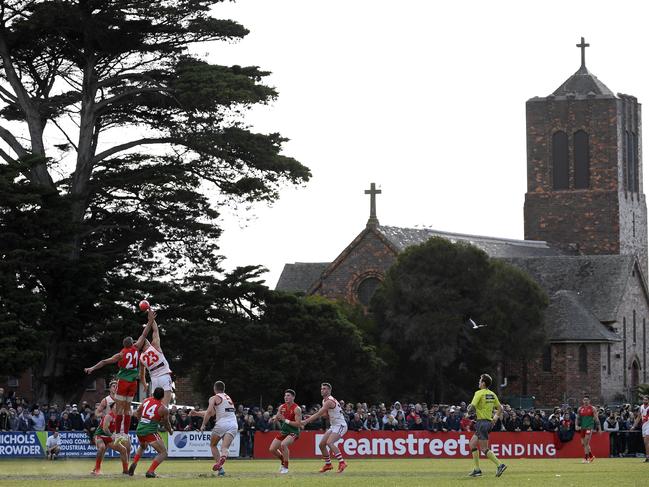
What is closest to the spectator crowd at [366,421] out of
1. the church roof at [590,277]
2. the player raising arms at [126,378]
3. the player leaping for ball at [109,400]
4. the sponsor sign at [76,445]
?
the sponsor sign at [76,445]

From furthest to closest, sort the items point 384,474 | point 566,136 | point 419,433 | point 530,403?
point 566,136, point 530,403, point 419,433, point 384,474

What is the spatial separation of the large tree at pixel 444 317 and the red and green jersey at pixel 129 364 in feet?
181

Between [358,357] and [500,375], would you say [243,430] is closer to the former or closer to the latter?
A: [358,357]

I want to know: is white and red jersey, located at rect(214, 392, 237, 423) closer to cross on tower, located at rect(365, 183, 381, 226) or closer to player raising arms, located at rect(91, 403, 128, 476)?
player raising arms, located at rect(91, 403, 128, 476)

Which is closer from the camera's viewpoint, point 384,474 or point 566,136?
point 384,474

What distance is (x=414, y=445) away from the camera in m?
49.0

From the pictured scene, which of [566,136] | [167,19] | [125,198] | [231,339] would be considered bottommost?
[231,339]

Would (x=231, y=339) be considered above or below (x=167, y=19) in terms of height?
below

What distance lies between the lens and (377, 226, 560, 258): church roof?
100500 mm

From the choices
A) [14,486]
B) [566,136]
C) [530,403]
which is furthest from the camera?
[566,136]

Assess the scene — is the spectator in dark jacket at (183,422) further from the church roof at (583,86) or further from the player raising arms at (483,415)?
the church roof at (583,86)

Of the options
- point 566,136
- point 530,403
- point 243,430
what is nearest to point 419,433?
point 243,430

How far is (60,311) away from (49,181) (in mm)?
5562

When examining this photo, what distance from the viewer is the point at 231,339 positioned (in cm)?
5988
